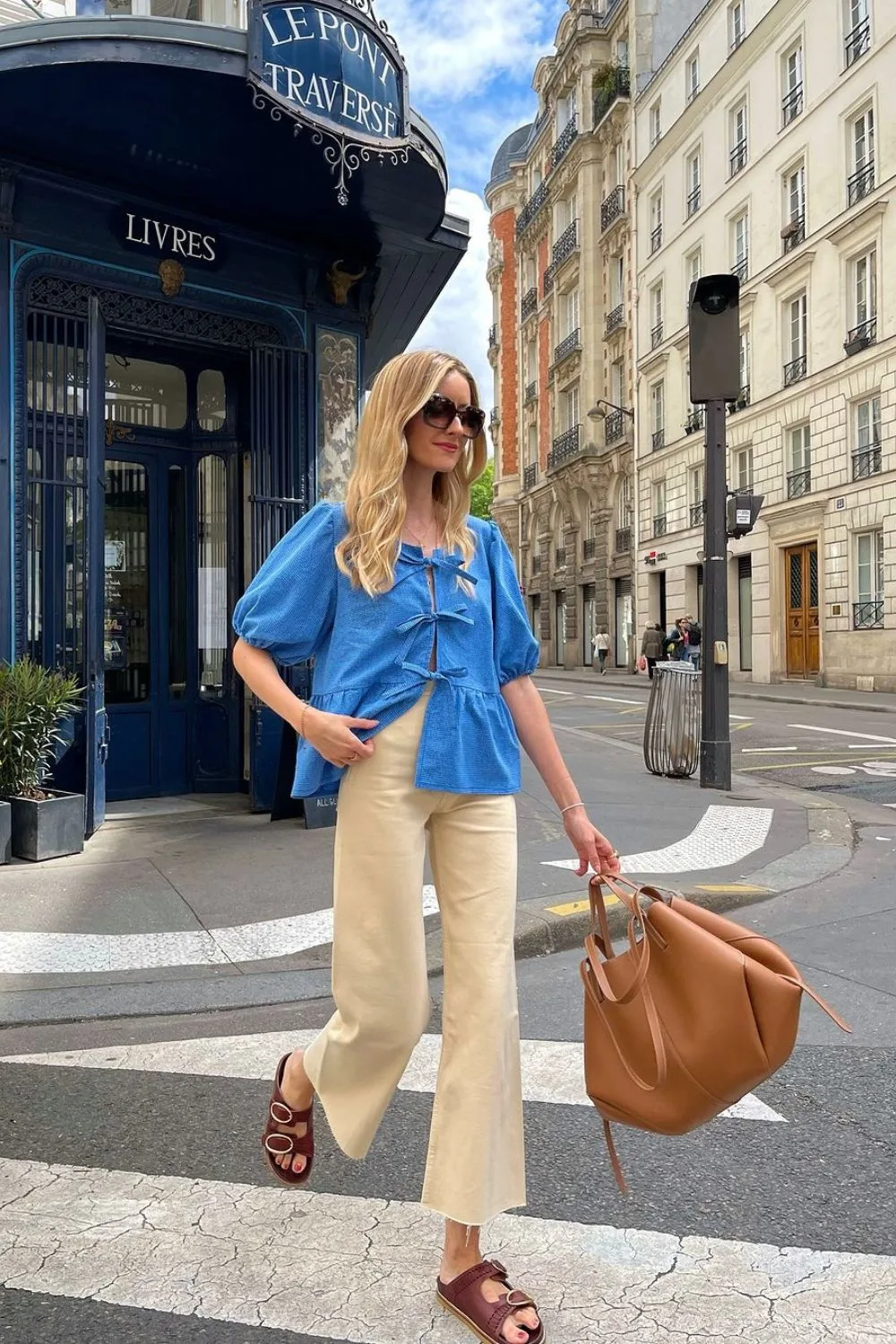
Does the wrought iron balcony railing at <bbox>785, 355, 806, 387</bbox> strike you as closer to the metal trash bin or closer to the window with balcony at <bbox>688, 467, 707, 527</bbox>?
the window with balcony at <bbox>688, 467, 707, 527</bbox>

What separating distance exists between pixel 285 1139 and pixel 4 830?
13.7 ft

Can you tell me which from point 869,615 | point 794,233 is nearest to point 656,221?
point 794,233

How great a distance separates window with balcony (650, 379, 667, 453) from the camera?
36.1 metres

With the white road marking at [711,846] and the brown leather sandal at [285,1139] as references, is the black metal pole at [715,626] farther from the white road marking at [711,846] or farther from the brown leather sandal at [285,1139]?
the brown leather sandal at [285,1139]

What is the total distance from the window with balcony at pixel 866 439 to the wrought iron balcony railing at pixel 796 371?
108 inches

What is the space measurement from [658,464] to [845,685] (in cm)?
A: 1358

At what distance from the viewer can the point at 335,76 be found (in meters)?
6.18

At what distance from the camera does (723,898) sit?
5.61m

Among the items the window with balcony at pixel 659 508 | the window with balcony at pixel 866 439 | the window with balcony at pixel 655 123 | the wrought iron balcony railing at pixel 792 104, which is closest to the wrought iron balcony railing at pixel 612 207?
the window with balcony at pixel 655 123

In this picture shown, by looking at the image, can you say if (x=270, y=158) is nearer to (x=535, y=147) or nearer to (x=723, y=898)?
(x=723, y=898)

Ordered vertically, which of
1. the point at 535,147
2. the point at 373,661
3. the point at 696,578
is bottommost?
the point at 373,661

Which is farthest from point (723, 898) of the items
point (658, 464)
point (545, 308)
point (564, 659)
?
point (545, 308)

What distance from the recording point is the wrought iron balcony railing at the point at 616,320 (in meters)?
40.2

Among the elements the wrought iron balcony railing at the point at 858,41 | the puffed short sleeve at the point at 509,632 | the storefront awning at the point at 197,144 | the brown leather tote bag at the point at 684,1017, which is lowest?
the brown leather tote bag at the point at 684,1017
